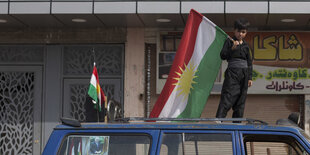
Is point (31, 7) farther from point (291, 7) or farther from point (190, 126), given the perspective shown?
point (190, 126)

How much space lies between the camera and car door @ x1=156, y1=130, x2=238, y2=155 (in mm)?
4707

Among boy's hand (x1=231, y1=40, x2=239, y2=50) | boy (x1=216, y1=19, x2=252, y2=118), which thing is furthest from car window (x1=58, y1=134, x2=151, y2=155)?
boy's hand (x1=231, y1=40, x2=239, y2=50)

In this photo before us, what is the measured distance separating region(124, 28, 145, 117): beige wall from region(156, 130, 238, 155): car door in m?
9.60

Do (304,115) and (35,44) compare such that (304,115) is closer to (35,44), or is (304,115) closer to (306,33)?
(306,33)

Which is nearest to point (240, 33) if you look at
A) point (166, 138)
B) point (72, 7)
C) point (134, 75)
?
point (166, 138)

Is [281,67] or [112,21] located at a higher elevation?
[112,21]

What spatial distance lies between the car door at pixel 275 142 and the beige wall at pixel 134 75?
30.1 feet

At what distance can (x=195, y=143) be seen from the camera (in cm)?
474

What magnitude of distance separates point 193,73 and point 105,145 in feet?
10.2

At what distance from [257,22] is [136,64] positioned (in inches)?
126

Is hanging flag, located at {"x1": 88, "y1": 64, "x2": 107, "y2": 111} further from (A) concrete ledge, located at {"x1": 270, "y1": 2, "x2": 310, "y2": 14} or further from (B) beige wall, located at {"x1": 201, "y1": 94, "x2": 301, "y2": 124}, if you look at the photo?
(B) beige wall, located at {"x1": 201, "y1": 94, "x2": 301, "y2": 124}

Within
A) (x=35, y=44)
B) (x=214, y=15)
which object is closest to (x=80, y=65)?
(x=35, y=44)

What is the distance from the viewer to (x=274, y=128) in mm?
4742

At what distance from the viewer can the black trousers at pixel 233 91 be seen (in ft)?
24.9
